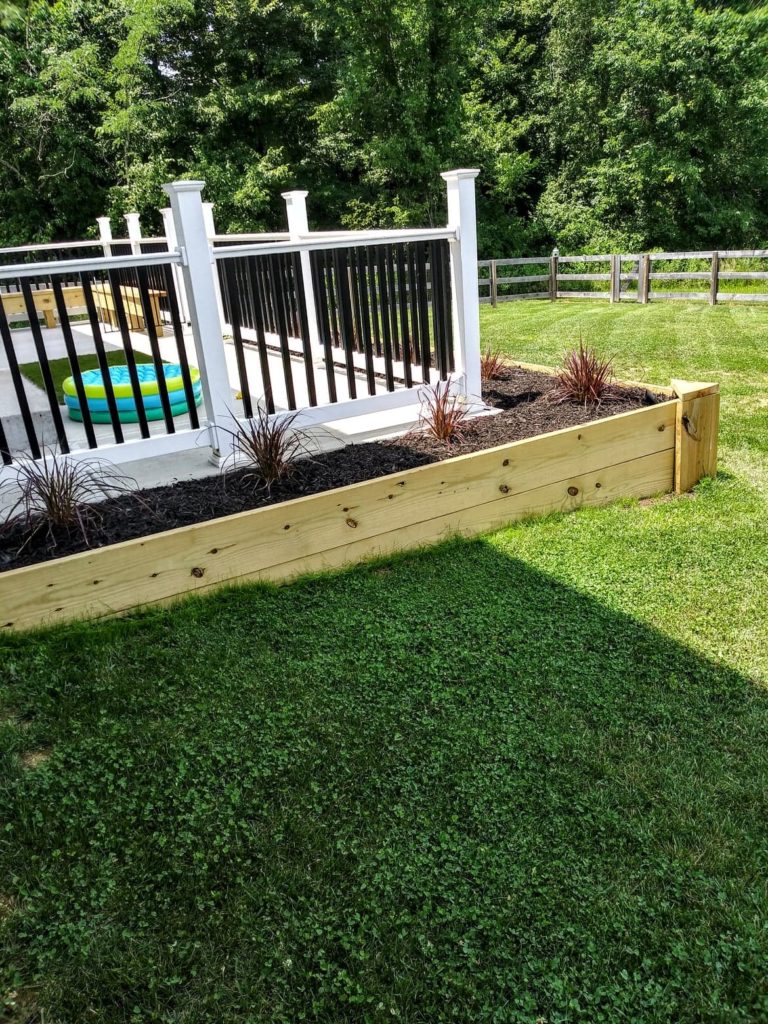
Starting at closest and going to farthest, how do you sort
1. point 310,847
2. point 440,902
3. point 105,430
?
point 440,902 < point 310,847 < point 105,430

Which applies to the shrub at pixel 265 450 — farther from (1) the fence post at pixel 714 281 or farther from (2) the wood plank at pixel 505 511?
(1) the fence post at pixel 714 281

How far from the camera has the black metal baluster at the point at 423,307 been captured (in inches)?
181

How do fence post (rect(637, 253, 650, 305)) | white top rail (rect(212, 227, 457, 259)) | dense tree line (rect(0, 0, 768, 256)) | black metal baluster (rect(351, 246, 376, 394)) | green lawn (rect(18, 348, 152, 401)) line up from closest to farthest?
white top rail (rect(212, 227, 457, 259)) → black metal baluster (rect(351, 246, 376, 394)) → green lawn (rect(18, 348, 152, 401)) → fence post (rect(637, 253, 650, 305)) → dense tree line (rect(0, 0, 768, 256))

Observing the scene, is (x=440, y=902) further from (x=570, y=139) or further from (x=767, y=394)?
(x=570, y=139)

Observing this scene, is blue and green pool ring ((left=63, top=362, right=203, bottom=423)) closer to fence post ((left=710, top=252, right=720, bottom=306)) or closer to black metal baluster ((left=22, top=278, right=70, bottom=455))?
black metal baluster ((left=22, top=278, right=70, bottom=455))

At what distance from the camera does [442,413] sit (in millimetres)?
Result: 4277

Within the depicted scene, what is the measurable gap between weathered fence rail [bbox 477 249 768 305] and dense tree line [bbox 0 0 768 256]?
4694 mm

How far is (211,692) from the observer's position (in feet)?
8.49

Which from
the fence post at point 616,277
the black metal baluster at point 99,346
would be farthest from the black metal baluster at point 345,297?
the fence post at point 616,277

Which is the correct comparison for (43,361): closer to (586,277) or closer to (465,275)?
(465,275)

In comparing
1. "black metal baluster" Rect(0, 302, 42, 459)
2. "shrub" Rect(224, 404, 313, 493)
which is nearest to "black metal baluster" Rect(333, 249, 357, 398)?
"shrub" Rect(224, 404, 313, 493)

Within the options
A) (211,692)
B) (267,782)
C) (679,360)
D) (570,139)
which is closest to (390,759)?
(267,782)

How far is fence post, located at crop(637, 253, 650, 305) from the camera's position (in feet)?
42.8

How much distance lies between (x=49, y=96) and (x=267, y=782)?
65.5ft
